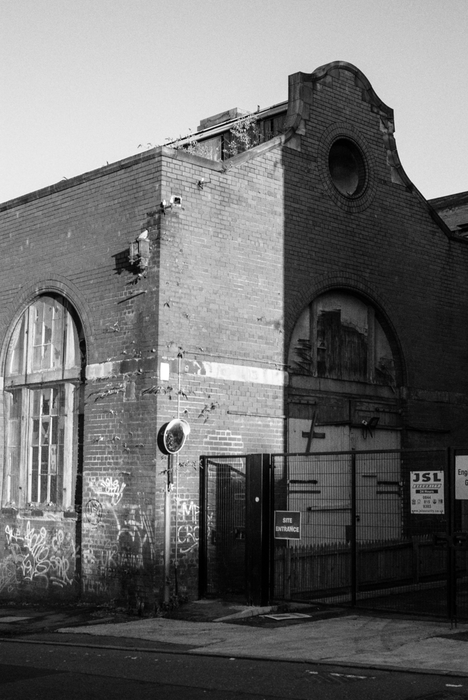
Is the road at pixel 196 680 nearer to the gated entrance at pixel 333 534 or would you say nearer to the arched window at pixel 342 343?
the gated entrance at pixel 333 534

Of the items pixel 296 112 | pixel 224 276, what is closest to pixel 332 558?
pixel 224 276

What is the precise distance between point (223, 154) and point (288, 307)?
3.95 meters

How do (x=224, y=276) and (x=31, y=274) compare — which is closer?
(x=224, y=276)

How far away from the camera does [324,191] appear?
58.4ft

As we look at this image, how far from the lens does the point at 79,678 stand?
31.5ft

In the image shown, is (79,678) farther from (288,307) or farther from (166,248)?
(288,307)

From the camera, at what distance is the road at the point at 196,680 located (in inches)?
342

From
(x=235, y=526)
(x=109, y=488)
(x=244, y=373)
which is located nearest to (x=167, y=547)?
(x=235, y=526)

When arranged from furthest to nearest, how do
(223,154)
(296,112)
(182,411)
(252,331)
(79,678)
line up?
(223,154)
(296,112)
(252,331)
(182,411)
(79,678)

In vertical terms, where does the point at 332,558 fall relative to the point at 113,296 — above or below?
below

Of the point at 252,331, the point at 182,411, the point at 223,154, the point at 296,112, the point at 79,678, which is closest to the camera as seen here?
the point at 79,678

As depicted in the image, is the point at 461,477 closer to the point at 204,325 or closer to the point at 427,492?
the point at 427,492

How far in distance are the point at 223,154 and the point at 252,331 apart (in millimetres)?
4514

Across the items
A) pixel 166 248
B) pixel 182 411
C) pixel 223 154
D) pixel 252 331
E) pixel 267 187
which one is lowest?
pixel 182 411
